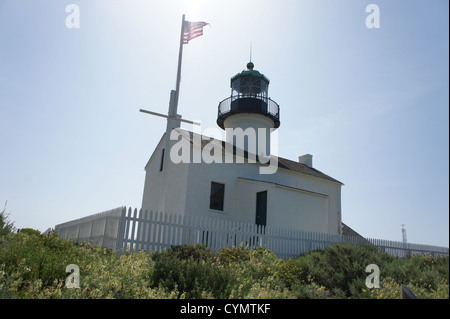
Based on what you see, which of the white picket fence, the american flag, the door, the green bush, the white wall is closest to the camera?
the green bush

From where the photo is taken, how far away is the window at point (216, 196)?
15580mm

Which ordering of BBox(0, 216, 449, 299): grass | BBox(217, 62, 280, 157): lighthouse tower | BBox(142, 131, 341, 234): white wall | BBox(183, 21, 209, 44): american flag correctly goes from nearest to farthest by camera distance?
BBox(0, 216, 449, 299): grass, BBox(183, 21, 209, 44): american flag, BBox(142, 131, 341, 234): white wall, BBox(217, 62, 280, 157): lighthouse tower

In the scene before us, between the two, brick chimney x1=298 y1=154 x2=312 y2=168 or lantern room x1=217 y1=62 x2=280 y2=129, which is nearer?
lantern room x1=217 y1=62 x2=280 y2=129

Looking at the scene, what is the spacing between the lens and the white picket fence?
32.4 feet

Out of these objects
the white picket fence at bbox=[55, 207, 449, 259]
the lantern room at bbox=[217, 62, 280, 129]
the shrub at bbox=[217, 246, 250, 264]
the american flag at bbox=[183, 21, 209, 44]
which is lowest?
the shrub at bbox=[217, 246, 250, 264]

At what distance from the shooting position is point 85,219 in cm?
1410

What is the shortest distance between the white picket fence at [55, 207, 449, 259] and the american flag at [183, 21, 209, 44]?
694cm

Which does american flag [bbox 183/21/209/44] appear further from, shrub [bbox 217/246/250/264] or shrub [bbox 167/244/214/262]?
shrub [bbox 217/246/250/264]

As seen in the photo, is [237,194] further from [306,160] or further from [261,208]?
[306,160]

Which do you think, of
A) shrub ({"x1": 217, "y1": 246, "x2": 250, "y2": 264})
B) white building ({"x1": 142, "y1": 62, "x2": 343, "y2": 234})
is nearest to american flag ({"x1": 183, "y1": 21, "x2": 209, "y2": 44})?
white building ({"x1": 142, "y1": 62, "x2": 343, "y2": 234})

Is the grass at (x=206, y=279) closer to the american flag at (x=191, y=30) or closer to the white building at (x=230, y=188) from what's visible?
the white building at (x=230, y=188)

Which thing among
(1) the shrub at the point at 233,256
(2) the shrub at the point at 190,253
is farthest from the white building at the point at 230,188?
(1) the shrub at the point at 233,256
